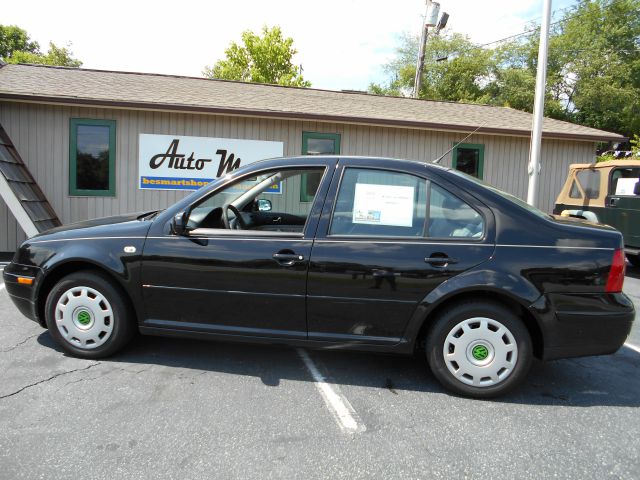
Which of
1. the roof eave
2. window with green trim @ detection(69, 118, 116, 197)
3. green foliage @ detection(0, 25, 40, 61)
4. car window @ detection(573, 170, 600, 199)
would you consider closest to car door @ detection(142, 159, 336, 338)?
the roof eave

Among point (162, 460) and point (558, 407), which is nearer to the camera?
point (162, 460)

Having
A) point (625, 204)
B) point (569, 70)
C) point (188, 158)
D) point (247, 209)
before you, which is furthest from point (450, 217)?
point (569, 70)

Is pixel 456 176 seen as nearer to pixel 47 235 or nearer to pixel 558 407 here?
pixel 558 407

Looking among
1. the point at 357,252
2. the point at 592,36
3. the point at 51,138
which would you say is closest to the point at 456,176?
the point at 357,252

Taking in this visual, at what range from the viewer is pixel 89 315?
371 centimetres

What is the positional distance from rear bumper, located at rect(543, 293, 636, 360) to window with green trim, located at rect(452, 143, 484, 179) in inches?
297

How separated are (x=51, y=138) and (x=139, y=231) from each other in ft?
20.9

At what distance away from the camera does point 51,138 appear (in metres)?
8.65

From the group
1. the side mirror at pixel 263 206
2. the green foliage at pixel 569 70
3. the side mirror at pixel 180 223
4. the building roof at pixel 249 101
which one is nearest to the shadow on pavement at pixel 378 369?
the side mirror at pixel 180 223

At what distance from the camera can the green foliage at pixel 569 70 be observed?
29506 millimetres

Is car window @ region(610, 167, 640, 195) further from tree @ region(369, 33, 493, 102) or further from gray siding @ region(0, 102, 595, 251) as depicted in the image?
tree @ region(369, 33, 493, 102)

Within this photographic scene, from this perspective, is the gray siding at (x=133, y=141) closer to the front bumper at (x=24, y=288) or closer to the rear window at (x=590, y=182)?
the rear window at (x=590, y=182)

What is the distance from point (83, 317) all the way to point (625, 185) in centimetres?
826

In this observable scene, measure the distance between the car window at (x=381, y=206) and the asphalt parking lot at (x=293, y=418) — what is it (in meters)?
1.15
